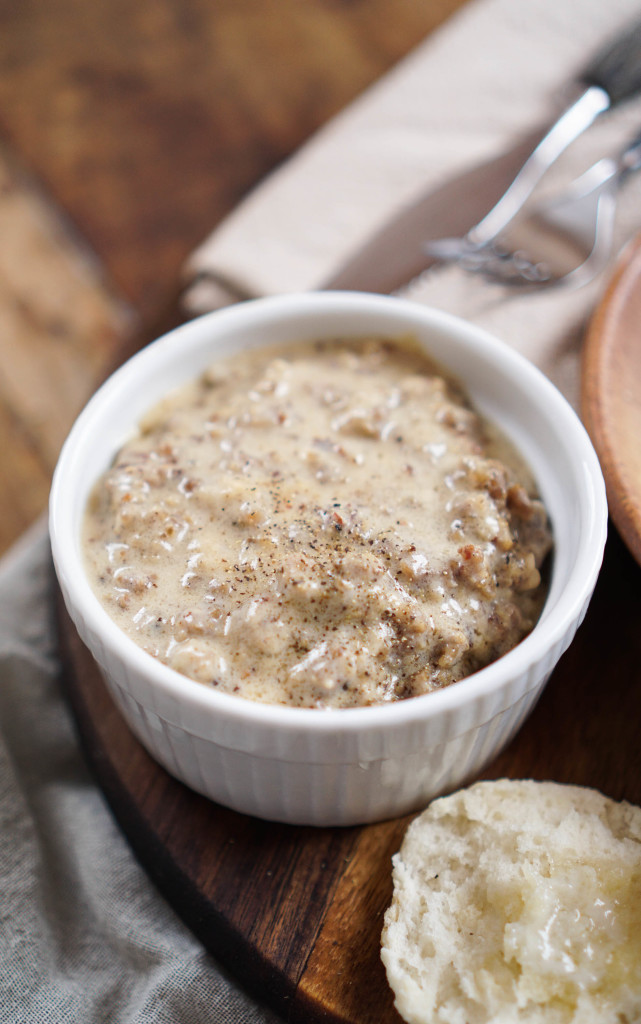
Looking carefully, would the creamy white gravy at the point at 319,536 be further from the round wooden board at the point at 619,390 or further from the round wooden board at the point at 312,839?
the round wooden board at the point at 312,839

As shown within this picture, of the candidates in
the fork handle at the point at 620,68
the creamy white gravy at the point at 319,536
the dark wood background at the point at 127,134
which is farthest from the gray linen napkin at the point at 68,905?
the fork handle at the point at 620,68

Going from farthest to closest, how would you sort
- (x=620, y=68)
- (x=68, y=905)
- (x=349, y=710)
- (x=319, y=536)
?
(x=620, y=68) < (x=68, y=905) < (x=319, y=536) < (x=349, y=710)

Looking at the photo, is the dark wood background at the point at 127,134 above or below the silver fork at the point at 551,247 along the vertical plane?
above

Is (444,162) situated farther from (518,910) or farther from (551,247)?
(518,910)

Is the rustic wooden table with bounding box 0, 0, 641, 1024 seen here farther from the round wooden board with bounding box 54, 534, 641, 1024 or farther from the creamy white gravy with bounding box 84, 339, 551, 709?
the creamy white gravy with bounding box 84, 339, 551, 709

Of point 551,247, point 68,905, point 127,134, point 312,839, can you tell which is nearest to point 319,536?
point 312,839

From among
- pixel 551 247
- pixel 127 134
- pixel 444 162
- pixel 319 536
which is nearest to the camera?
pixel 319 536

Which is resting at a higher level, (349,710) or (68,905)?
(349,710)
